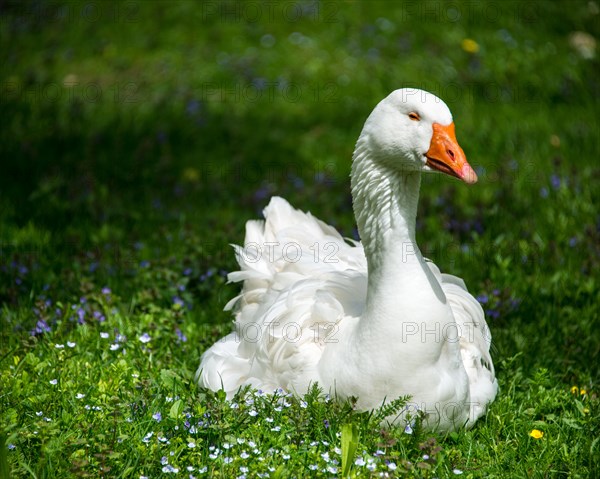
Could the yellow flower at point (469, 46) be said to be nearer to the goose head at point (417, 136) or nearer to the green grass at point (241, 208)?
the green grass at point (241, 208)

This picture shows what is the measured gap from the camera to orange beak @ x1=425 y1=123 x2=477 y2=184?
3.46 m

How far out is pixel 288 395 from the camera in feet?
12.8

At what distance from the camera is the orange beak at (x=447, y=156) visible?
11.3 feet

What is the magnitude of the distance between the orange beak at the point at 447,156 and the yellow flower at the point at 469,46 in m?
5.88

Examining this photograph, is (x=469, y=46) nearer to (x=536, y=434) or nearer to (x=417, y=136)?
(x=417, y=136)

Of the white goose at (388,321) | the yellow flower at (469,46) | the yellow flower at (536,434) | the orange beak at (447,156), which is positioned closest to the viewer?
the orange beak at (447,156)

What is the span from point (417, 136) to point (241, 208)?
3.20 m

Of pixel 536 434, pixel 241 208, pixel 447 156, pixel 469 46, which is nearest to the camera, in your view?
pixel 447 156

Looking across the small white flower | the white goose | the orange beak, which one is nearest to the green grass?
the small white flower

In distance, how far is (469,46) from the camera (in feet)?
29.8

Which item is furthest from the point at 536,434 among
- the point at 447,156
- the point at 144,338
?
the point at 144,338

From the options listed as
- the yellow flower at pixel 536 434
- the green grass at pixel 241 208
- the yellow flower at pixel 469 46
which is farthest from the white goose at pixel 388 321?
the yellow flower at pixel 469 46

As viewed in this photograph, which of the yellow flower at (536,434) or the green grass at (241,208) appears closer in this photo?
the green grass at (241,208)

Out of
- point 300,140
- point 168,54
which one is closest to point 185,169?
point 300,140
